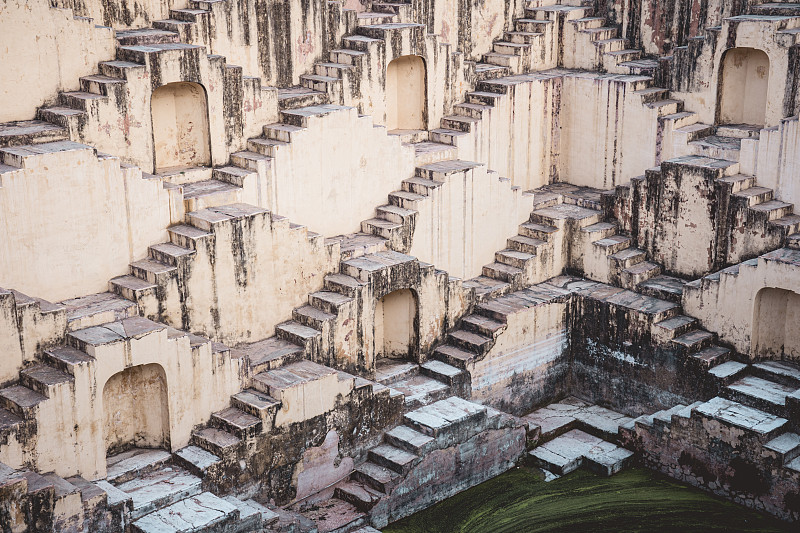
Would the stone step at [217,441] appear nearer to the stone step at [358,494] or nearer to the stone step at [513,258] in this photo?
the stone step at [358,494]

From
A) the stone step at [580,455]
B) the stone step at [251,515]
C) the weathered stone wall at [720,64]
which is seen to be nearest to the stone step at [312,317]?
the stone step at [251,515]

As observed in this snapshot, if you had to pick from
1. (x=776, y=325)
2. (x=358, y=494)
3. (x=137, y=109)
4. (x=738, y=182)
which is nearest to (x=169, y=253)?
(x=137, y=109)

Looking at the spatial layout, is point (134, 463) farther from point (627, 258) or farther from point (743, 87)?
point (743, 87)

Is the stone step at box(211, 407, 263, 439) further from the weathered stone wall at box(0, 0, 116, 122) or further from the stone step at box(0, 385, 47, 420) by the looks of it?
the weathered stone wall at box(0, 0, 116, 122)

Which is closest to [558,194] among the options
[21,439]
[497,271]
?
[497,271]

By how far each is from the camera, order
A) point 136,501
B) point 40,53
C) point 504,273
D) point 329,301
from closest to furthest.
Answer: point 136,501 → point 40,53 → point 329,301 → point 504,273

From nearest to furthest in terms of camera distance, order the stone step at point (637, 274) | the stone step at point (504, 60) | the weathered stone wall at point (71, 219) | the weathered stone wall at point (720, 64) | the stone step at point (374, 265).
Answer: the weathered stone wall at point (71, 219)
the stone step at point (374, 265)
the weathered stone wall at point (720, 64)
the stone step at point (637, 274)
the stone step at point (504, 60)
